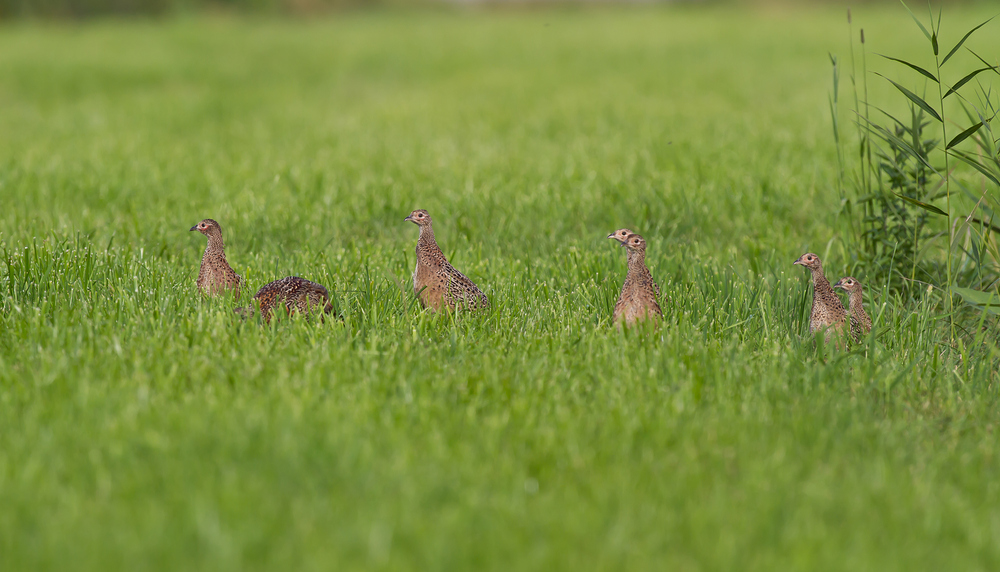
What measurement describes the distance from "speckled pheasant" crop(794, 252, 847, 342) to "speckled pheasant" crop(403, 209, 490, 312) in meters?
1.84

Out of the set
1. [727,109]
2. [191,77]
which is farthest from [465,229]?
[191,77]

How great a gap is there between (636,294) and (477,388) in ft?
4.02

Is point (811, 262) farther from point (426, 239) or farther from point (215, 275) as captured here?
point (215, 275)

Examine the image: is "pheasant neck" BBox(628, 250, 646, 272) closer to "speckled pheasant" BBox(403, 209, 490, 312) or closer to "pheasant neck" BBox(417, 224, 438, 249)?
"speckled pheasant" BBox(403, 209, 490, 312)

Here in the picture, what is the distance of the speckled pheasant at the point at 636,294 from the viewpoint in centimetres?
475

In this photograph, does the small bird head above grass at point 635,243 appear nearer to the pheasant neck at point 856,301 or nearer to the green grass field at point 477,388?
the green grass field at point 477,388

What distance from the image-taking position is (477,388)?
4.02 metres

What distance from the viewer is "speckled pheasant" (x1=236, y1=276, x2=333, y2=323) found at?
4.82 m

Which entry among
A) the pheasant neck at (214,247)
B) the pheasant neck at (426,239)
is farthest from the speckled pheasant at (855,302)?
the pheasant neck at (214,247)

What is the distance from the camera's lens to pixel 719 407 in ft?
12.9

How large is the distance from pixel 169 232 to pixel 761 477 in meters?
5.45

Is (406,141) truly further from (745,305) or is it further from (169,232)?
(745,305)

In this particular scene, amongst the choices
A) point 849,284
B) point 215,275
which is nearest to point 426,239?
point 215,275

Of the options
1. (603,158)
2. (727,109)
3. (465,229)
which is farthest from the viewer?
(727,109)
